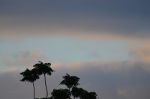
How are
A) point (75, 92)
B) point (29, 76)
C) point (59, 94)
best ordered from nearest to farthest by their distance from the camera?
point (59, 94)
point (29, 76)
point (75, 92)

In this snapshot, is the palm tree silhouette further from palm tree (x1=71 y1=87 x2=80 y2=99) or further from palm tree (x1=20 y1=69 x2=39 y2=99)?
palm tree (x1=20 y1=69 x2=39 y2=99)

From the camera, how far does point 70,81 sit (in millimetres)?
181000

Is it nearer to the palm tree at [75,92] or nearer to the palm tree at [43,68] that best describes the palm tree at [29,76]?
the palm tree at [43,68]

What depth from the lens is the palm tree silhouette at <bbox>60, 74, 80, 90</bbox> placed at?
593ft

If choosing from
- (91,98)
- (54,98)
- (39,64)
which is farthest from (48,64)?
(91,98)

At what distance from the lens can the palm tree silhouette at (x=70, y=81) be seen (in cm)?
18088

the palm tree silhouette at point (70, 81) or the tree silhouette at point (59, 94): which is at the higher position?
the palm tree silhouette at point (70, 81)

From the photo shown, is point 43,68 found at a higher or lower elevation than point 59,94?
higher

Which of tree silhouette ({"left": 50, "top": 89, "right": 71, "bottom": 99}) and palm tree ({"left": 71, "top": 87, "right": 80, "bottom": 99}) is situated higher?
palm tree ({"left": 71, "top": 87, "right": 80, "bottom": 99})

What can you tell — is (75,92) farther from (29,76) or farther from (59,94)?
(29,76)

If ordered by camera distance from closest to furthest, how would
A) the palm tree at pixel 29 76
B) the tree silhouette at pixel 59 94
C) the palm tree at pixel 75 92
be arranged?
the tree silhouette at pixel 59 94 → the palm tree at pixel 29 76 → the palm tree at pixel 75 92

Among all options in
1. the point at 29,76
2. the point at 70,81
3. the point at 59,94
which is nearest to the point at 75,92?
the point at 70,81

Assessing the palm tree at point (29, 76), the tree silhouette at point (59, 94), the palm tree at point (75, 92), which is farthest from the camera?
the palm tree at point (75, 92)

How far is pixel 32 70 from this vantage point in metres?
178
